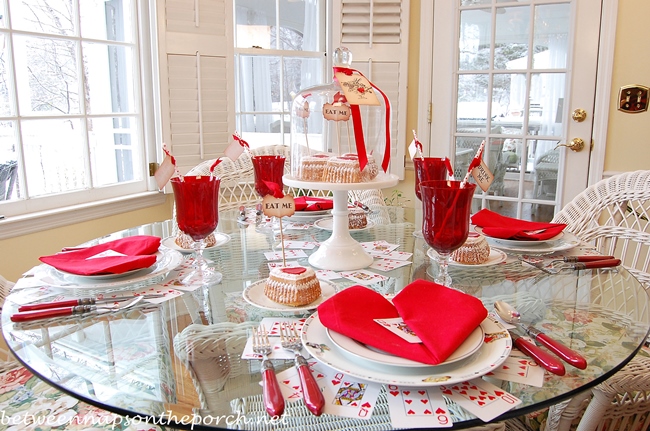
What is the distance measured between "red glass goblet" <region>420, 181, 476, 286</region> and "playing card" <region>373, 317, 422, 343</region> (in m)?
0.23

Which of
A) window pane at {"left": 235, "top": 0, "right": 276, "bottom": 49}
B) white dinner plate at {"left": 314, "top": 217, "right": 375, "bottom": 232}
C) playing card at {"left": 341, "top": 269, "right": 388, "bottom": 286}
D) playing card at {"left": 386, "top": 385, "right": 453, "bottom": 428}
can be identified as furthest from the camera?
window pane at {"left": 235, "top": 0, "right": 276, "bottom": 49}

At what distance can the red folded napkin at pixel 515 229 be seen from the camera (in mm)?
1327

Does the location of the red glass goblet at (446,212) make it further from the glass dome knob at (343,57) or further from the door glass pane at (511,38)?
the door glass pane at (511,38)

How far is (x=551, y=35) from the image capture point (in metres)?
2.72

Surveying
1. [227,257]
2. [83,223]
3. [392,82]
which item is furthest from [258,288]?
[392,82]

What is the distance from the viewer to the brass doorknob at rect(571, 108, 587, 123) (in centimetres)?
267

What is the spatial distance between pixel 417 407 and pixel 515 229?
0.84m

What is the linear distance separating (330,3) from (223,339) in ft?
8.72

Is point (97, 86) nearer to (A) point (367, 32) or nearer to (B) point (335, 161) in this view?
(A) point (367, 32)

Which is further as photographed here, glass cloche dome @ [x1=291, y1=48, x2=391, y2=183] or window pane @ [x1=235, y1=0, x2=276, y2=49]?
window pane @ [x1=235, y1=0, x2=276, y2=49]

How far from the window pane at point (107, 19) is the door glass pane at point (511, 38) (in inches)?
76.7

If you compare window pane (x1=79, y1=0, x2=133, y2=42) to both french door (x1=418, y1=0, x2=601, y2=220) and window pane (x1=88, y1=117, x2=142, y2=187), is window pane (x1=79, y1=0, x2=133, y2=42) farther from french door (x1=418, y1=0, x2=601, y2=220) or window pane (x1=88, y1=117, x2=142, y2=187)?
french door (x1=418, y1=0, x2=601, y2=220)

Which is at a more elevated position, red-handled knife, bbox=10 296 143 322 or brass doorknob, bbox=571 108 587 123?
brass doorknob, bbox=571 108 587 123

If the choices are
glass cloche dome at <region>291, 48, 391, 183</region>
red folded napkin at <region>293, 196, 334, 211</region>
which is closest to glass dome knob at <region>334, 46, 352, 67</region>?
glass cloche dome at <region>291, 48, 391, 183</region>
